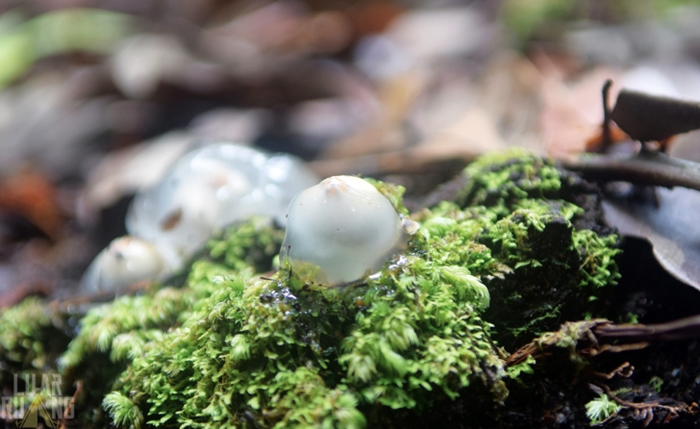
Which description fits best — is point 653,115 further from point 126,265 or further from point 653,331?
point 126,265

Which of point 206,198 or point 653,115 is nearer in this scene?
point 653,115

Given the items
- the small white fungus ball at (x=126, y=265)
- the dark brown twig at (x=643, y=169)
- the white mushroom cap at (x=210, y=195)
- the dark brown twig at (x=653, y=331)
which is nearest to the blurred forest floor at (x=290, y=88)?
the dark brown twig at (x=643, y=169)

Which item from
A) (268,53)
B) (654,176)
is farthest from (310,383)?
(268,53)

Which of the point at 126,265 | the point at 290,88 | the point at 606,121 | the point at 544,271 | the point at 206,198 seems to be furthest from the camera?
the point at 290,88

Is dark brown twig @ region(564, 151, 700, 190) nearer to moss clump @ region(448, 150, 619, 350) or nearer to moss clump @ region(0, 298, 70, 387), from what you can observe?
moss clump @ region(448, 150, 619, 350)

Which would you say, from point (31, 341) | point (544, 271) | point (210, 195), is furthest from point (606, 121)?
point (31, 341)

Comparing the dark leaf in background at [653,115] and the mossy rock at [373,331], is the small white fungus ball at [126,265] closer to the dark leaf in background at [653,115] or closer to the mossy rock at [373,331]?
the mossy rock at [373,331]
